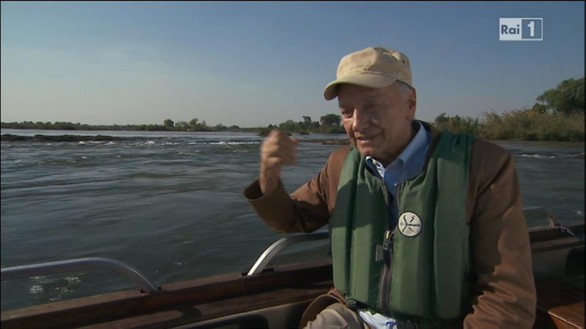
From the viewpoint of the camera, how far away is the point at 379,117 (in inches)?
66.1

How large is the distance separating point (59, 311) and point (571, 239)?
3.34 m

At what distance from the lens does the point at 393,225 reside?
176 cm

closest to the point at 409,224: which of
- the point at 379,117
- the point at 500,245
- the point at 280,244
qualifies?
the point at 500,245

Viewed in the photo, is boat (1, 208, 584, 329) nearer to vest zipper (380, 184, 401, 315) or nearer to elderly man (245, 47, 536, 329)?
elderly man (245, 47, 536, 329)

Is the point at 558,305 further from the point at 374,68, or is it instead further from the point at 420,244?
the point at 374,68

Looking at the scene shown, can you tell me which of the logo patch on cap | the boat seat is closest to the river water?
the logo patch on cap

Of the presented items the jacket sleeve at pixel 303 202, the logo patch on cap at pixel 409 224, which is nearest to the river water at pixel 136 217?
the jacket sleeve at pixel 303 202

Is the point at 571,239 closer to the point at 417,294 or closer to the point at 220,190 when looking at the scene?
the point at 417,294

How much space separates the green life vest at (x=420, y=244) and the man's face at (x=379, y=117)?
15 centimetres

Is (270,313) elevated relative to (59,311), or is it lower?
lower

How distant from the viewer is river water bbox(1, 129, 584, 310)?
18.1 feet

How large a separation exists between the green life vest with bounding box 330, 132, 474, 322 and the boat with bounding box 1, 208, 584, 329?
1.79ft

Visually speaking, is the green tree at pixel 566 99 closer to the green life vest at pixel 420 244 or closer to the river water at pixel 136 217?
the river water at pixel 136 217

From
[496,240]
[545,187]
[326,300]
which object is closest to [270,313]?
[326,300]
